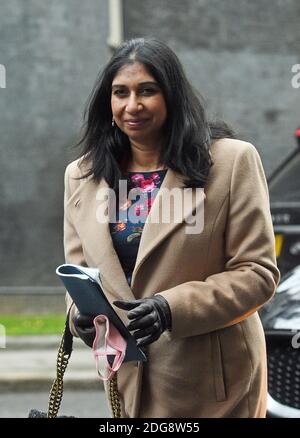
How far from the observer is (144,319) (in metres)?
2.60

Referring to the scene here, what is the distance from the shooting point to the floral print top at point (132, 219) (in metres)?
2.92

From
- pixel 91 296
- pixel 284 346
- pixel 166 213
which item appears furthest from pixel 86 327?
pixel 284 346

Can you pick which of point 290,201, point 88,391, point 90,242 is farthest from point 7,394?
point 90,242

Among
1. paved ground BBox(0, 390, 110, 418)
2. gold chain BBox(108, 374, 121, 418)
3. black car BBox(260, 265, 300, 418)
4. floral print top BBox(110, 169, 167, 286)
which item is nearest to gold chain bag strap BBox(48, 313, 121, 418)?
gold chain BBox(108, 374, 121, 418)

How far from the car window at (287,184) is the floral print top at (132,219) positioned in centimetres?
229

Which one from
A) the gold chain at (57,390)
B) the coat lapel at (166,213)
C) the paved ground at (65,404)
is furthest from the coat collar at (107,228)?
the paved ground at (65,404)

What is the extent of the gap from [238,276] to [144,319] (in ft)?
0.99

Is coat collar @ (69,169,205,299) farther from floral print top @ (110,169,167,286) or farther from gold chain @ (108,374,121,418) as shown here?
gold chain @ (108,374,121,418)

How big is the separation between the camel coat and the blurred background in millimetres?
9647

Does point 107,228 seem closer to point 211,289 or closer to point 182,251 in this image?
point 182,251

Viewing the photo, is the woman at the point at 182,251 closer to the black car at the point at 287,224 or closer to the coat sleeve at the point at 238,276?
the coat sleeve at the point at 238,276

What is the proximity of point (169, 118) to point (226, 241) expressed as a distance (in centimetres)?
37

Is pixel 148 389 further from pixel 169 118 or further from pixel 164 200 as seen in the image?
pixel 169 118
